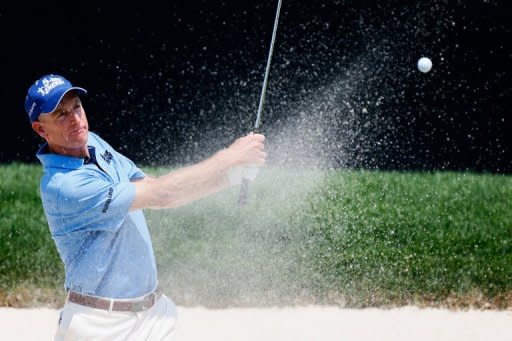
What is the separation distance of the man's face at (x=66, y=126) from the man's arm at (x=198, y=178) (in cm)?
26

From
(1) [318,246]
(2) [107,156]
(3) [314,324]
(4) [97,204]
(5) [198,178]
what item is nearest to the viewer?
(4) [97,204]

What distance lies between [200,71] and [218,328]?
7.76 metres

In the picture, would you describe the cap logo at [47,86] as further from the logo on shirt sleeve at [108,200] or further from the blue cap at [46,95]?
the logo on shirt sleeve at [108,200]

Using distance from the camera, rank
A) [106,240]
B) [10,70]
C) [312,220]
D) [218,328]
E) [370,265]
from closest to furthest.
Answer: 1. [106,240]
2. [218,328]
3. [370,265]
4. [312,220]
5. [10,70]

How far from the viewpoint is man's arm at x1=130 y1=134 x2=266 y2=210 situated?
318 centimetres

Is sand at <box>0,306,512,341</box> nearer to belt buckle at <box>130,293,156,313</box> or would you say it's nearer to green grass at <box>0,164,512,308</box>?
green grass at <box>0,164,512,308</box>

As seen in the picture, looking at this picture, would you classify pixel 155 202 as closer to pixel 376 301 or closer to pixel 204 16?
pixel 376 301

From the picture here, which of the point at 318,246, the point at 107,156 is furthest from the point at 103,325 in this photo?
the point at 318,246

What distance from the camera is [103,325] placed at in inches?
128

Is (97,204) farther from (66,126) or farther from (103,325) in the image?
(103,325)

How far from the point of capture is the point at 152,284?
3.40 meters

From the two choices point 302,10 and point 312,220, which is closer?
point 312,220

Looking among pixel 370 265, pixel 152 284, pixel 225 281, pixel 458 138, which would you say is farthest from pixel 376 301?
pixel 458 138

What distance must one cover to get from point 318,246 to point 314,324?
43.7 inches
